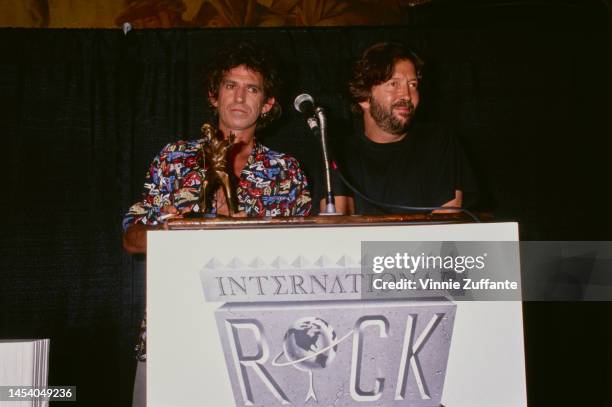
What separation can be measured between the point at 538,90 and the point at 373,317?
2142 mm

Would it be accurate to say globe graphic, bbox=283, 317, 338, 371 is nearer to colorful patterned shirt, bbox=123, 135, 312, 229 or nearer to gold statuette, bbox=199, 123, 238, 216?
gold statuette, bbox=199, 123, 238, 216

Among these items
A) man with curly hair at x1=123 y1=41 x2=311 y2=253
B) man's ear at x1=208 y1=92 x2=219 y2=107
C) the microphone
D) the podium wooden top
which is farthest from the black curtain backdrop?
the podium wooden top

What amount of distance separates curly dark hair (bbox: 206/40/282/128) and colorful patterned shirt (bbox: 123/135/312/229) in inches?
11.2

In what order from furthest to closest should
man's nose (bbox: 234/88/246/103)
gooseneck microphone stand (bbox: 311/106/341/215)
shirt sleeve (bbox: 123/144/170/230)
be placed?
man's nose (bbox: 234/88/246/103) → shirt sleeve (bbox: 123/144/170/230) → gooseneck microphone stand (bbox: 311/106/341/215)

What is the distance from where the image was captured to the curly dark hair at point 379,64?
7.87 feet

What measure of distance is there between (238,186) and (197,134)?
68 centimetres

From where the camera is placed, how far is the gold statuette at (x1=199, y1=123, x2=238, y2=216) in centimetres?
160

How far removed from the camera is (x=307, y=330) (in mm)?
1221

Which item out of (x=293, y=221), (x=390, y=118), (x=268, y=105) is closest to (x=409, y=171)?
(x=390, y=118)

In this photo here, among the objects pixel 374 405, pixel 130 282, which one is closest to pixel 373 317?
pixel 374 405

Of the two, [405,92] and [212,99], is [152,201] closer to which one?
[212,99]

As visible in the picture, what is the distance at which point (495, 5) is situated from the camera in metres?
2.86

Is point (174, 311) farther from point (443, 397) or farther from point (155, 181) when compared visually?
point (155, 181)

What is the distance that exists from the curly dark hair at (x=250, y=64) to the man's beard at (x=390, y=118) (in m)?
0.44
